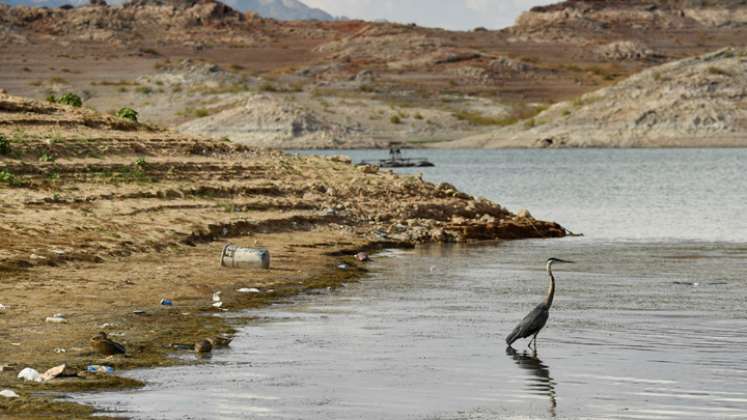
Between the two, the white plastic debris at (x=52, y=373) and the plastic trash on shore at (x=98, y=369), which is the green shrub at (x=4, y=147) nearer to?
the plastic trash on shore at (x=98, y=369)

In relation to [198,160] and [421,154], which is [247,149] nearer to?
[198,160]

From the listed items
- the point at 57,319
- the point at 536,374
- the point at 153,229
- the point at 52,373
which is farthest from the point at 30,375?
the point at 153,229

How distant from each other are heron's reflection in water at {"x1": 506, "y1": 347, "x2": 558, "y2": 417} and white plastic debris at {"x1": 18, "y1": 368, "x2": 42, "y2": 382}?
5.17 meters

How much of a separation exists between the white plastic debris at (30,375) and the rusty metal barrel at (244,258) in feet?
36.5

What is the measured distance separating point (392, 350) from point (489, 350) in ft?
4.17

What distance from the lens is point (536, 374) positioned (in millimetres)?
15820

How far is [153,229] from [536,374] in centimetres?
1405

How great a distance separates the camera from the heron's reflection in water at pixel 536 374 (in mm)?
14594

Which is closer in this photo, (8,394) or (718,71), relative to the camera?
(8,394)

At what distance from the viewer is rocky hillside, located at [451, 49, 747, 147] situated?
134000 millimetres

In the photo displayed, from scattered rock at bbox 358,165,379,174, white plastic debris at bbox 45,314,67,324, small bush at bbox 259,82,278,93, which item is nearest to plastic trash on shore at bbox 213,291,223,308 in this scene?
white plastic debris at bbox 45,314,67,324

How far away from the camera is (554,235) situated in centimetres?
3903

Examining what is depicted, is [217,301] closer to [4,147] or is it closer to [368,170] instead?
[4,147]

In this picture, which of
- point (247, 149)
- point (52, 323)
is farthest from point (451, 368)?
point (247, 149)
